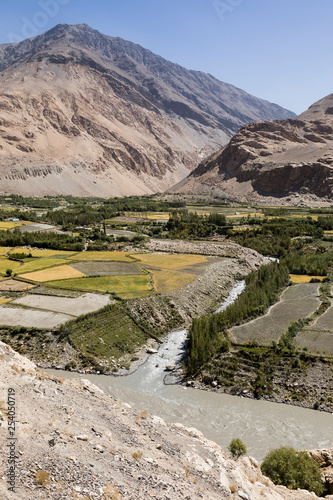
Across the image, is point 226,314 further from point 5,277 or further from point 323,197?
point 323,197

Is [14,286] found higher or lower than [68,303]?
higher

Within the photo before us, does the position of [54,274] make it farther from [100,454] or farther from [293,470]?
[293,470]

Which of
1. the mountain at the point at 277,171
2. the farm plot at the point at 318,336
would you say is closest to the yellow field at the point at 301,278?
the farm plot at the point at 318,336

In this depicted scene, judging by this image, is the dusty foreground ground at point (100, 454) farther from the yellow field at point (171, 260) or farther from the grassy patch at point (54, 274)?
the yellow field at point (171, 260)

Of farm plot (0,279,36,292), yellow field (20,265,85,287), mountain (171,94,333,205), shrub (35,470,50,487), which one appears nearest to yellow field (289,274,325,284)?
yellow field (20,265,85,287)

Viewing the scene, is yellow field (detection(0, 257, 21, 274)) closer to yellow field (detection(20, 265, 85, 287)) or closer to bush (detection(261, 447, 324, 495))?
yellow field (detection(20, 265, 85, 287))

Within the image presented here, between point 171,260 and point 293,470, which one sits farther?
point 171,260

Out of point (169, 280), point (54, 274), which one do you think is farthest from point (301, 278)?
point (54, 274)
